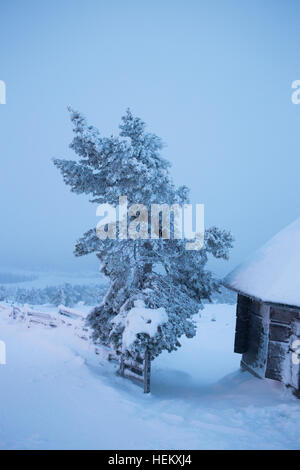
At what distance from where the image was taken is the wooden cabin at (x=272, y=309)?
8256 millimetres

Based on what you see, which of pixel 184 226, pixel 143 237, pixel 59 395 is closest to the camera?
pixel 59 395

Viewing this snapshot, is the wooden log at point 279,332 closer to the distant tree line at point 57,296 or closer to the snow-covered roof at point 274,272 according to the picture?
the snow-covered roof at point 274,272

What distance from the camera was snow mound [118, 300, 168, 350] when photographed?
26.0 ft

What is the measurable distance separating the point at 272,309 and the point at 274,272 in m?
1.21

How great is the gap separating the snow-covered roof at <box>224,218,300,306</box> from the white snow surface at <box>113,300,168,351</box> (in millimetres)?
3139

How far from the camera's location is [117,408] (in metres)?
6.78

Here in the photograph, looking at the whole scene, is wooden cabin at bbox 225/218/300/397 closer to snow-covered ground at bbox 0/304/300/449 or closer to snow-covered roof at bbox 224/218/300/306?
snow-covered roof at bbox 224/218/300/306

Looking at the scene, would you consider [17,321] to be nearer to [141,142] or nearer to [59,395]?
[59,395]

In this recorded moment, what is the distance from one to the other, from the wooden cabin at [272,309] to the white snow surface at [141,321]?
311cm

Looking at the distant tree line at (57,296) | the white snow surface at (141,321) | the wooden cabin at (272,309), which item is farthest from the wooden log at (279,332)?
the distant tree line at (57,296)

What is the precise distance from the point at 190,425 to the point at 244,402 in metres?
2.56

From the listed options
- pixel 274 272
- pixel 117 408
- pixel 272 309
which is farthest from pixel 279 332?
pixel 117 408
